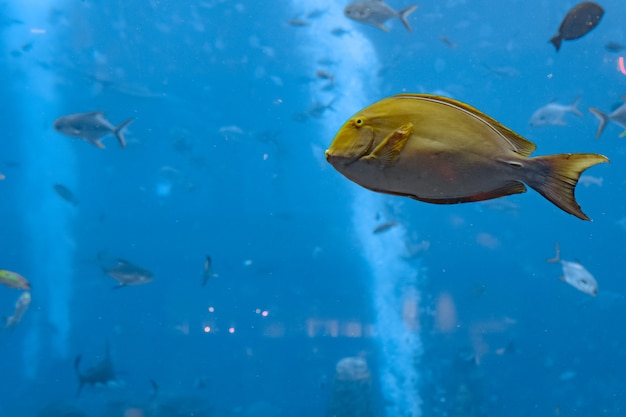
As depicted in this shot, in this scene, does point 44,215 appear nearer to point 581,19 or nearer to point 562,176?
point 581,19

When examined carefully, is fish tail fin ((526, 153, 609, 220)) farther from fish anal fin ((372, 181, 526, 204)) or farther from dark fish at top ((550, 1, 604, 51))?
dark fish at top ((550, 1, 604, 51))

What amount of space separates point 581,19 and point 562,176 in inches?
174

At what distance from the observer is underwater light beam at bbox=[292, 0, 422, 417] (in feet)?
51.0

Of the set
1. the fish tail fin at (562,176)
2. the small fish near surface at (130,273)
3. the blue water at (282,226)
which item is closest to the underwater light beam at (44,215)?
the blue water at (282,226)

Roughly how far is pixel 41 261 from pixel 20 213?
2445mm

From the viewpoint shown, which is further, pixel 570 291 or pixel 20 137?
pixel 20 137

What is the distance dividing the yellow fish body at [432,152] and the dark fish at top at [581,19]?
168 inches

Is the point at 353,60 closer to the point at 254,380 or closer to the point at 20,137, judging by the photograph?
the point at 254,380

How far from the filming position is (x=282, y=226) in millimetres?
21219

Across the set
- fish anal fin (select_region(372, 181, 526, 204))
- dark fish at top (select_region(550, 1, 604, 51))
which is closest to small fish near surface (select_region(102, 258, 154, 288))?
dark fish at top (select_region(550, 1, 604, 51))

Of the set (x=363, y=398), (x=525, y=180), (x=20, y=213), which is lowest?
(x=20, y=213)

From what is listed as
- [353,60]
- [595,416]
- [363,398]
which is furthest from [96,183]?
[595,416]

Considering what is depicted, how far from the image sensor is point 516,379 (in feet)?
56.3

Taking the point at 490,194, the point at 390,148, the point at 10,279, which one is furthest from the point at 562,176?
the point at 10,279
